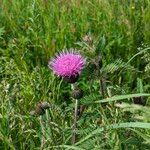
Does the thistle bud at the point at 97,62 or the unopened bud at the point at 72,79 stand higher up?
the thistle bud at the point at 97,62

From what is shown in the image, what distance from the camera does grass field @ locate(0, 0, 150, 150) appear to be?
6.73ft

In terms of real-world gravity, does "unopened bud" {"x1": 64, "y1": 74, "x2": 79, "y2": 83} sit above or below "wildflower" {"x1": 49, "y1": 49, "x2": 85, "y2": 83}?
Result: below

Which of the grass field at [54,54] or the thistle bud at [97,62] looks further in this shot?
the grass field at [54,54]

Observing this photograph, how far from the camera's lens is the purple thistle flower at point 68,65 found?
6.38 ft

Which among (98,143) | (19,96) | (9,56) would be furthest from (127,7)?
(98,143)

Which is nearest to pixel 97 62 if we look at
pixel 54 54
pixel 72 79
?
pixel 72 79

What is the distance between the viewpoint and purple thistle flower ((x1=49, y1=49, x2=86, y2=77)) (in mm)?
1946

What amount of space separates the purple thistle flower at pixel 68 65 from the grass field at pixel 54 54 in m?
0.03

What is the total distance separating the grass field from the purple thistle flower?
3 centimetres

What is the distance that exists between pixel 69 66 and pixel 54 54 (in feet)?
3.82

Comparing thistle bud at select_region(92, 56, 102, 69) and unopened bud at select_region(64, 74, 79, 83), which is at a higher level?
thistle bud at select_region(92, 56, 102, 69)

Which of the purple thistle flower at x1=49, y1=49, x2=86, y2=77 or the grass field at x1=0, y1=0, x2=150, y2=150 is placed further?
the grass field at x1=0, y1=0, x2=150, y2=150

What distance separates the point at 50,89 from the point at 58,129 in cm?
75

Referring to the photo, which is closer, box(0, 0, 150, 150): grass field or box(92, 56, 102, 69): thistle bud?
box(92, 56, 102, 69): thistle bud
